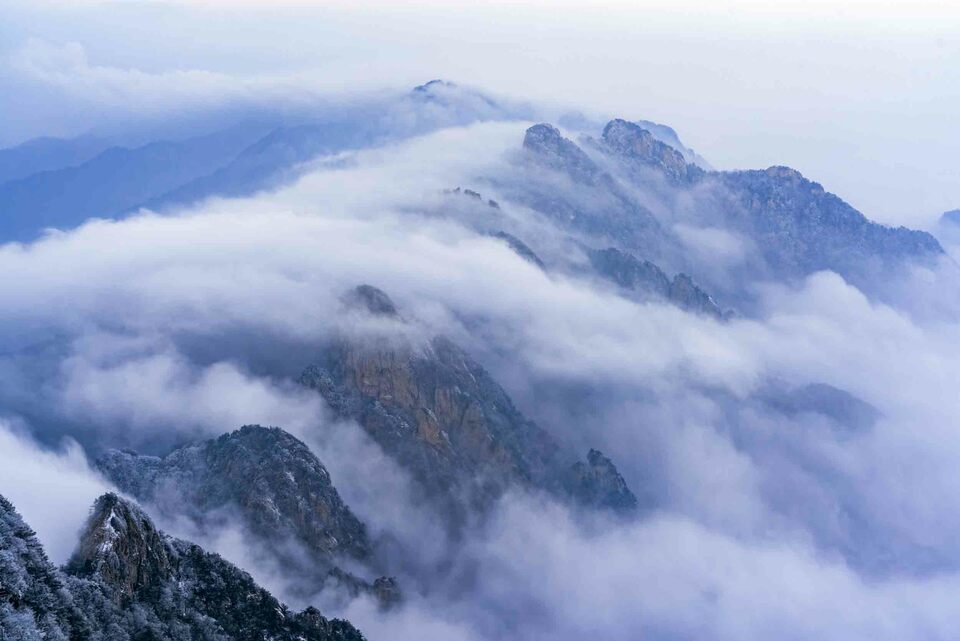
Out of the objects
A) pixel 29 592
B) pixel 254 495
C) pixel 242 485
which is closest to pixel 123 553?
pixel 29 592

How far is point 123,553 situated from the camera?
343ft

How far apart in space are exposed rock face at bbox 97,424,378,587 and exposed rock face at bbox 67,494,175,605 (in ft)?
241

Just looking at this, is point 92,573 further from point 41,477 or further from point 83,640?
point 41,477

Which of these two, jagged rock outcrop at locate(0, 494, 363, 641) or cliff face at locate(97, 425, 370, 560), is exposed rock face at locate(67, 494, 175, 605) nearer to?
jagged rock outcrop at locate(0, 494, 363, 641)

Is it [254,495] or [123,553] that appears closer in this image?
[123,553]

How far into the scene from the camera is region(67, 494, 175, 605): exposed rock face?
102m

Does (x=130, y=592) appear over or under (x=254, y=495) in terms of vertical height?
over

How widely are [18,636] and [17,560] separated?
1169cm

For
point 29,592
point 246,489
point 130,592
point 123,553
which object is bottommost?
point 246,489

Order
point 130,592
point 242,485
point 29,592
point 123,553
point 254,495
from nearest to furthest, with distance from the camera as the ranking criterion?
point 29,592, point 130,592, point 123,553, point 254,495, point 242,485

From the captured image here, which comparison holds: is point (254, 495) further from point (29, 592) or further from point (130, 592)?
point (29, 592)

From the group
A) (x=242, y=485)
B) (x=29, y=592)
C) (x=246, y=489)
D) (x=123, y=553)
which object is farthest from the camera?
(x=242, y=485)

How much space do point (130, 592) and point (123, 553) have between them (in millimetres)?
4519

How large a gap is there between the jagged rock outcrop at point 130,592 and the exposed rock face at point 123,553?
12cm
